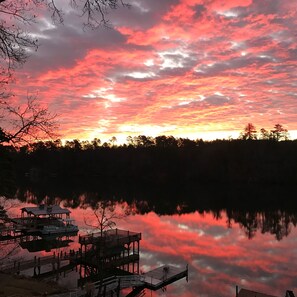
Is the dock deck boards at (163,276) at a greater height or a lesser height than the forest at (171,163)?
lesser

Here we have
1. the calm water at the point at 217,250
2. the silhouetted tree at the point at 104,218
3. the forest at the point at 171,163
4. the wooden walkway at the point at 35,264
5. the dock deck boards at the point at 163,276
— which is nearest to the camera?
the silhouetted tree at the point at 104,218

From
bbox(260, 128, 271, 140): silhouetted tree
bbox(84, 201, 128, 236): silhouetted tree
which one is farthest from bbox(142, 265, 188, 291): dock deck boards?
bbox(260, 128, 271, 140): silhouetted tree

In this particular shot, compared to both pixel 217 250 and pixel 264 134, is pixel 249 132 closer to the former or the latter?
pixel 264 134

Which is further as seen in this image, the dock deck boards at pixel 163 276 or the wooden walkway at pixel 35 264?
the wooden walkway at pixel 35 264

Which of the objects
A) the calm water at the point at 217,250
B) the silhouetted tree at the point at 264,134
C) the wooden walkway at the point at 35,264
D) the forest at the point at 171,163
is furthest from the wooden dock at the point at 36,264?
the silhouetted tree at the point at 264,134

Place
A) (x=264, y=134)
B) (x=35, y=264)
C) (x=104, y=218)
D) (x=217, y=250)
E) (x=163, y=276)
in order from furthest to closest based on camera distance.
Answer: (x=264, y=134) < (x=104, y=218) < (x=217, y=250) < (x=35, y=264) < (x=163, y=276)

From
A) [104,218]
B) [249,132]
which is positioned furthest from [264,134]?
[104,218]

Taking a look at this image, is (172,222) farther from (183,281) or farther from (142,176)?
(142,176)

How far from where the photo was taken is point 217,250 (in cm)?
3469

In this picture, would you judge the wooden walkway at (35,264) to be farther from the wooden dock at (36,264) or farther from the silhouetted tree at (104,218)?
the silhouetted tree at (104,218)

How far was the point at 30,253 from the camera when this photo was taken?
35.5 meters

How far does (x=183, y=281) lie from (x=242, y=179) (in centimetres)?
8263

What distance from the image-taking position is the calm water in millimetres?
25984

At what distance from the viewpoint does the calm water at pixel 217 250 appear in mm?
25984
